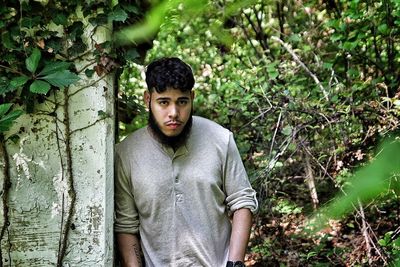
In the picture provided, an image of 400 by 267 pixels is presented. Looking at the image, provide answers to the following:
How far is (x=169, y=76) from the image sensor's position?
252 centimetres

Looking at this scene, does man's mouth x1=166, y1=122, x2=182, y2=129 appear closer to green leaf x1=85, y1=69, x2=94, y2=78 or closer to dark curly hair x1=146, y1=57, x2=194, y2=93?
dark curly hair x1=146, y1=57, x2=194, y2=93

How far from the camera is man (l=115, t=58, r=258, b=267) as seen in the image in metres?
2.56

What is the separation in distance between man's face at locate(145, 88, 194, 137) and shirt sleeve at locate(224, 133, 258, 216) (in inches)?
11.9

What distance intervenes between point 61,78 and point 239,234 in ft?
3.78

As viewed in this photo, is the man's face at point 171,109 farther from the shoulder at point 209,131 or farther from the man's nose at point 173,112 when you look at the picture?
the shoulder at point 209,131

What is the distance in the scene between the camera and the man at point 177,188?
101 inches

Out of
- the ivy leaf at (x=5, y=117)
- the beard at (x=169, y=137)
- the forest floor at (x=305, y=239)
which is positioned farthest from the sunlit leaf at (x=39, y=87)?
the forest floor at (x=305, y=239)

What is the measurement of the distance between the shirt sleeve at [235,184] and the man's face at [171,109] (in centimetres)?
30

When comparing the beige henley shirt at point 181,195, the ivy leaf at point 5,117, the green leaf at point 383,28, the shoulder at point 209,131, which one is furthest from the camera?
the green leaf at point 383,28

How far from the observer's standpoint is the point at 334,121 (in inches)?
142

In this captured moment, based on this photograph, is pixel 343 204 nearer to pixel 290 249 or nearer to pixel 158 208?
pixel 158 208

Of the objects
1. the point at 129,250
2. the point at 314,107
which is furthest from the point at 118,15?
the point at 314,107

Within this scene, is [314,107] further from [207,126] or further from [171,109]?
[171,109]

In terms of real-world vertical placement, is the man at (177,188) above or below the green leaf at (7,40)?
below
